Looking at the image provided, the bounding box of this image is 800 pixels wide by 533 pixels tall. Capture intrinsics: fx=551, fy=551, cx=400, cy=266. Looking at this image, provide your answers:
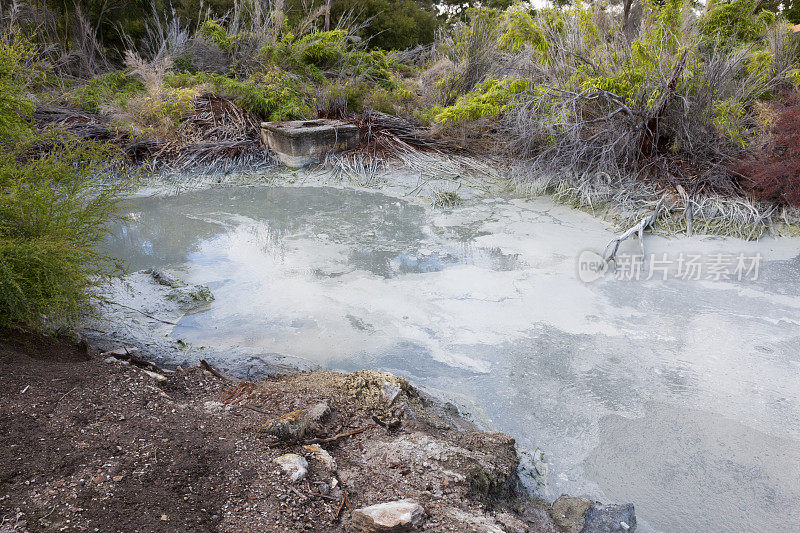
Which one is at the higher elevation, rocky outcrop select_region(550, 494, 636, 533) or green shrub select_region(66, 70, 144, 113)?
green shrub select_region(66, 70, 144, 113)

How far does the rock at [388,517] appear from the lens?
73.4 inches

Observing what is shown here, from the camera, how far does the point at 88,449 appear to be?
2139 millimetres

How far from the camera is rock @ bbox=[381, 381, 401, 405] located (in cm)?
280

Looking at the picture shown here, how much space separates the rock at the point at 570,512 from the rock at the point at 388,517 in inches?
26.6

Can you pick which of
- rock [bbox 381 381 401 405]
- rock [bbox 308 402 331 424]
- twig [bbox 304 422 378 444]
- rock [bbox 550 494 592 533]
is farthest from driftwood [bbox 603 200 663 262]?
rock [bbox 308 402 331 424]

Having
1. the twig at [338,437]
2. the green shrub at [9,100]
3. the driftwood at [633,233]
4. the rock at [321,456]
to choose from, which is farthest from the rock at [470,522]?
the driftwood at [633,233]

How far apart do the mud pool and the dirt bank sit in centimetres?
39

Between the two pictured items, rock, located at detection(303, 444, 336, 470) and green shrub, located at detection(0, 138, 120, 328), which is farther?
green shrub, located at detection(0, 138, 120, 328)

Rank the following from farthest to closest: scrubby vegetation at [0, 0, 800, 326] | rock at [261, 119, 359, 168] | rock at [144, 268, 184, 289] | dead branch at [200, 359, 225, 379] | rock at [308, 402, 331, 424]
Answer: rock at [261, 119, 359, 168] → rock at [144, 268, 184, 289] → scrubby vegetation at [0, 0, 800, 326] → dead branch at [200, 359, 225, 379] → rock at [308, 402, 331, 424]

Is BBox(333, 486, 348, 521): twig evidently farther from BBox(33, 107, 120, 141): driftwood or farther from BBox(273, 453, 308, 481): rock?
BBox(33, 107, 120, 141): driftwood

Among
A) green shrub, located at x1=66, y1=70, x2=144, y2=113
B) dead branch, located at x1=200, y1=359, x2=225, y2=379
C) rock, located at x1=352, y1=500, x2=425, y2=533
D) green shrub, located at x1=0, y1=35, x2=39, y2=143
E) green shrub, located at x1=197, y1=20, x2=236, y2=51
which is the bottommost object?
dead branch, located at x1=200, y1=359, x2=225, y2=379

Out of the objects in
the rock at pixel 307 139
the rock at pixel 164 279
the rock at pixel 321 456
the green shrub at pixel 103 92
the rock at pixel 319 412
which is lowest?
the rock at pixel 164 279

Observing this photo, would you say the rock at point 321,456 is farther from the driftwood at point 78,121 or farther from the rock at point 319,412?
the driftwood at point 78,121

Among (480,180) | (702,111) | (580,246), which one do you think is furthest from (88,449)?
(702,111)
